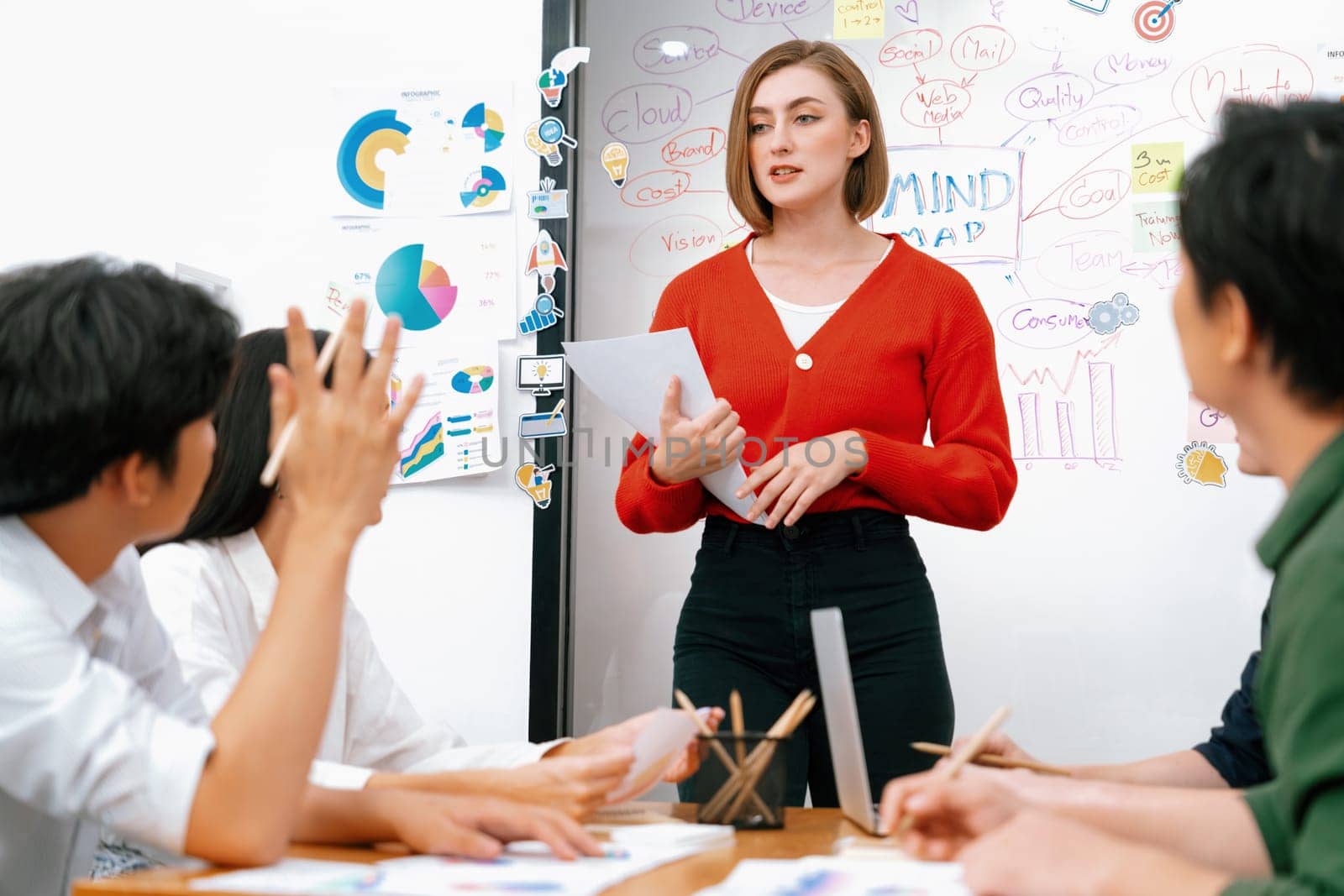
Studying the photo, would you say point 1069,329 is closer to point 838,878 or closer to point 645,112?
point 645,112

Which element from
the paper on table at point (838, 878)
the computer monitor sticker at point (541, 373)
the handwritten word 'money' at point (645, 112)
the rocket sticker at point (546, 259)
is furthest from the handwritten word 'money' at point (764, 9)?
the paper on table at point (838, 878)

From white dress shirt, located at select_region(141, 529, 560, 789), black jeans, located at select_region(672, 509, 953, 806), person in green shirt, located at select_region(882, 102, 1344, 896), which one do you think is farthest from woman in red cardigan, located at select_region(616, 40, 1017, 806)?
person in green shirt, located at select_region(882, 102, 1344, 896)

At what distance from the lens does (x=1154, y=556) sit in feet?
8.86

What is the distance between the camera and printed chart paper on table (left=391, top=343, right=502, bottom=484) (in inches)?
118

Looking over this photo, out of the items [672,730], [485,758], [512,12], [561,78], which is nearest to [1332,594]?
[672,730]

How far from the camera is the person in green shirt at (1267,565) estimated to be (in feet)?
2.52

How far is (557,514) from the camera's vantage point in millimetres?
2936

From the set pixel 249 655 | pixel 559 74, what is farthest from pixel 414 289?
pixel 249 655

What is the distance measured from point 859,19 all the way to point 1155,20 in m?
0.62

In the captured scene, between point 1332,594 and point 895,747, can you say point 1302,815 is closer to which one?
point 1332,594

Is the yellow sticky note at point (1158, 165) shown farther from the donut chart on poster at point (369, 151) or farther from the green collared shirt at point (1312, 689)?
the green collared shirt at point (1312, 689)

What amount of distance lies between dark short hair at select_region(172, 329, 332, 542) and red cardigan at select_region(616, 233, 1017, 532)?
0.62m

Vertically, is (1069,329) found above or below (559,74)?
below

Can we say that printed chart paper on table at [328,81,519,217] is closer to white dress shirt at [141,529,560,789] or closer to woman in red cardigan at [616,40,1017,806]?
woman in red cardigan at [616,40,1017,806]
